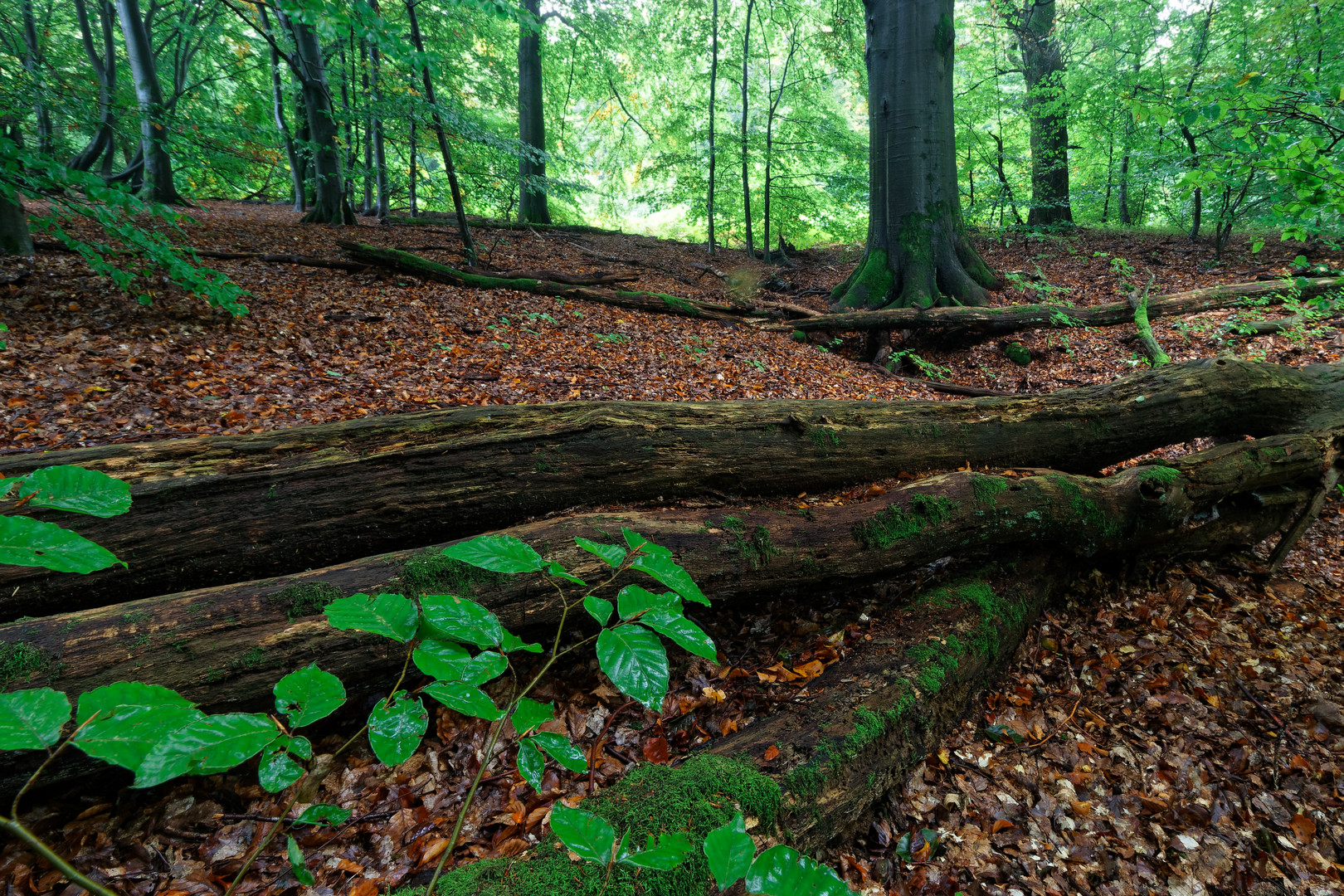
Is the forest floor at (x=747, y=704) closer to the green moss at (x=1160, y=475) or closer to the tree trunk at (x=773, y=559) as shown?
the tree trunk at (x=773, y=559)

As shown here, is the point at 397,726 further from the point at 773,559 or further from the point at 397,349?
the point at 397,349

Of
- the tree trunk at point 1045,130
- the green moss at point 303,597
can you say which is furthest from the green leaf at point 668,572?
the tree trunk at point 1045,130

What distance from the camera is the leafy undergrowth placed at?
173 inches

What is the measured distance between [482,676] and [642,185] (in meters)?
21.3

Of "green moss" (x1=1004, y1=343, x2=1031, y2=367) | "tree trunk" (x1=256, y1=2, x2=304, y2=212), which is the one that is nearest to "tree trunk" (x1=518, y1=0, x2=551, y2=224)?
"tree trunk" (x1=256, y1=2, x2=304, y2=212)

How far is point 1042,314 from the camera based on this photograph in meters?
7.80

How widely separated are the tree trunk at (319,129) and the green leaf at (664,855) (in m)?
11.1

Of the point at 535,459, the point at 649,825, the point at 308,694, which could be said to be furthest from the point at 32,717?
the point at 535,459

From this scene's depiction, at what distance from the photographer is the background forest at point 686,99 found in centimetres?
964

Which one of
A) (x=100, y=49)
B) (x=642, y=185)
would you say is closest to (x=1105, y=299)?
(x=642, y=185)

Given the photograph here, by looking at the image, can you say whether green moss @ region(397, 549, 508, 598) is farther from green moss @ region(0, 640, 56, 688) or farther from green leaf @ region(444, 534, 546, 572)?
green leaf @ region(444, 534, 546, 572)

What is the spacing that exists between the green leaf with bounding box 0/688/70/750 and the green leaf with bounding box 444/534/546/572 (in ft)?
1.56

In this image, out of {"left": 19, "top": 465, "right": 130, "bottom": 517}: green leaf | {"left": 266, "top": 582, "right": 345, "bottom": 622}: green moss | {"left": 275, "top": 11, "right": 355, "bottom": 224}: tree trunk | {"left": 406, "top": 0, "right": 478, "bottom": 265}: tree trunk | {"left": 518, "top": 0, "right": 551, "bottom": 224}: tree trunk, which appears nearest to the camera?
{"left": 19, "top": 465, "right": 130, "bottom": 517}: green leaf

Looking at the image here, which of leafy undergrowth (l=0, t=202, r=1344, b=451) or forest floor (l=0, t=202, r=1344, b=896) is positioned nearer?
forest floor (l=0, t=202, r=1344, b=896)
